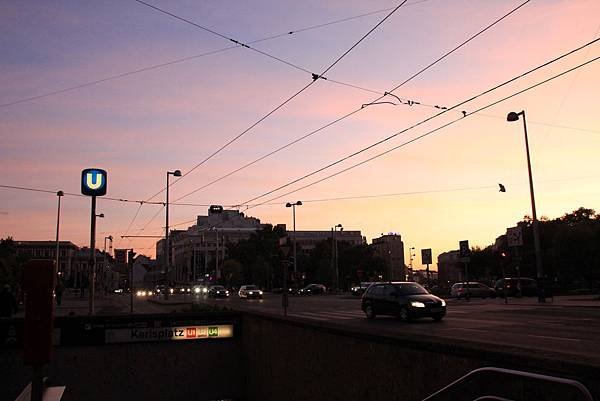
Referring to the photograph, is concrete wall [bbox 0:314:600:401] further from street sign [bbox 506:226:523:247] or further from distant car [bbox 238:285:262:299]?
distant car [bbox 238:285:262:299]

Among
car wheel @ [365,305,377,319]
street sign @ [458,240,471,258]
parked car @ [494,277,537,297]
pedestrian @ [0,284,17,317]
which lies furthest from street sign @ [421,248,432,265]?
pedestrian @ [0,284,17,317]

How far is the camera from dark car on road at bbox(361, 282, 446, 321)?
20250 mm

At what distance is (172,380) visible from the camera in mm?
14398

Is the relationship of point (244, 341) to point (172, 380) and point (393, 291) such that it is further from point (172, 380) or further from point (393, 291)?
point (393, 291)

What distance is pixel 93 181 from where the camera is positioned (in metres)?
15.2

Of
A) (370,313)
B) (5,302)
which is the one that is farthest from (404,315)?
(5,302)

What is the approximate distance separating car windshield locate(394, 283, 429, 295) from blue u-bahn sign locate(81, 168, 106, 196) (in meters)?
12.0

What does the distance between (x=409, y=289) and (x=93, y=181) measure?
12547mm

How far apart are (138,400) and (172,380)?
95 cm

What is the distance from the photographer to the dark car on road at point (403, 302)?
20.2m

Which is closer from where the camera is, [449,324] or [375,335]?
[375,335]

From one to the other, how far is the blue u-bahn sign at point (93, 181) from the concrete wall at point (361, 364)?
574 cm

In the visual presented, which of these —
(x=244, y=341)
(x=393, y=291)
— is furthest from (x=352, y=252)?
(x=244, y=341)

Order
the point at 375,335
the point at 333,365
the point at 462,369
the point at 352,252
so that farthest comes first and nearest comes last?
the point at 352,252
the point at 333,365
the point at 375,335
the point at 462,369
